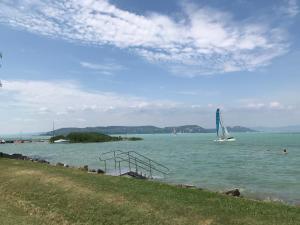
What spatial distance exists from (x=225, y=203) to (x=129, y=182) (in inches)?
256

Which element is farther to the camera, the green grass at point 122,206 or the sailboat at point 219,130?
the sailboat at point 219,130

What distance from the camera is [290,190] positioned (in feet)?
113

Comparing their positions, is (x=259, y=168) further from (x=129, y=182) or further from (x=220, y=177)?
(x=129, y=182)

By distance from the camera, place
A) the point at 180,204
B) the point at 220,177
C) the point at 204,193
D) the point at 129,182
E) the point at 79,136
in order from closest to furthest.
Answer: the point at 180,204
the point at 204,193
the point at 129,182
the point at 220,177
the point at 79,136

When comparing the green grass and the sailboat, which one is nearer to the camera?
the green grass

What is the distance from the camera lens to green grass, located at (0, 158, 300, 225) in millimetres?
15930

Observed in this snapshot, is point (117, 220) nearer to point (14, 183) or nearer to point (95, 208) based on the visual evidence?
point (95, 208)

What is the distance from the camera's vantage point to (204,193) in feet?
65.5

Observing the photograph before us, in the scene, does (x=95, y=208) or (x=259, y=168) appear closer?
(x=95, y=208)

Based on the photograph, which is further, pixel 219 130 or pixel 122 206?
pixel 219 130

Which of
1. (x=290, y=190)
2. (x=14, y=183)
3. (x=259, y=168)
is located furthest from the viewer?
(x=259, y=168)

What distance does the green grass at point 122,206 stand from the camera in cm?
1593

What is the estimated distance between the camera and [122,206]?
58.0 feet

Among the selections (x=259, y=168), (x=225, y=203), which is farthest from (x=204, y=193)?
(x=259, y=168)
